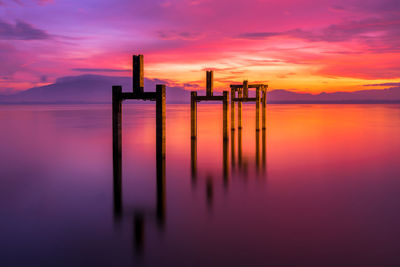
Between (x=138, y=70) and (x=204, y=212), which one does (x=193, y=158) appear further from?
(x=204, y=212)

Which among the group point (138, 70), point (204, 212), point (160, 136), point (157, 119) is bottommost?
point (204, 212)

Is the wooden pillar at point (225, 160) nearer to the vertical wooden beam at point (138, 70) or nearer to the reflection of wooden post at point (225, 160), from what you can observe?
the reflection of wooden post at point (225, 160)

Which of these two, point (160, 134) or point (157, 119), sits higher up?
point (157, 119)

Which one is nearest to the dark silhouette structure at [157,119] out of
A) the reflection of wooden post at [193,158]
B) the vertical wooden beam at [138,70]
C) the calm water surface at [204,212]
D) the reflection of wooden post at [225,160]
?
the vertical wooden beam at [138,70]

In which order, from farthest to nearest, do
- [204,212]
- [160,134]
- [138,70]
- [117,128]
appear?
[117,128]
[138,70]
[160,134]
[204,212]

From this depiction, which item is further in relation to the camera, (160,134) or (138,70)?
(138,70)

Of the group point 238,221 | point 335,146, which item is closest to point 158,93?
point 238,221

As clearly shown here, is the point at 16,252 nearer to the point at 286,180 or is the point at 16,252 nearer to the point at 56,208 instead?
the point at 56,208

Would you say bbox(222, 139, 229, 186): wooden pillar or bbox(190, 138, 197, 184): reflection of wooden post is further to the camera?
bbox(190, 138, 197, 184): reflection of wooden post

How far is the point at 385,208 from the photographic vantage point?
7168mm

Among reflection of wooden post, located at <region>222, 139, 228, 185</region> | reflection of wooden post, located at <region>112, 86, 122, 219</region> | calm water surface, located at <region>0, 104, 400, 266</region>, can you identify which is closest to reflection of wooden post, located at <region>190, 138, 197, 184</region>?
calm water surface, located at <region>0, 104, 400, 266</region>

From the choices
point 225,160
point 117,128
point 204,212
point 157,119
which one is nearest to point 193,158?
point 225,160

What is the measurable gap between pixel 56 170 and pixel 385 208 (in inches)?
368

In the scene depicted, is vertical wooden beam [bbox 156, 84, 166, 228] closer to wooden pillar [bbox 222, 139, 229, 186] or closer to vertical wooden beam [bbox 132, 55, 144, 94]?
A: vertical wooden beam [bbox 132, 55, 144, 94]
